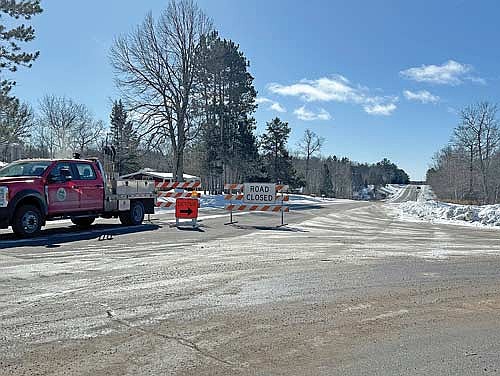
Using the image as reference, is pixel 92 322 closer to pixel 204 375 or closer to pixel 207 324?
pixel 207 324

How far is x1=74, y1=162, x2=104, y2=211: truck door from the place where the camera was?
13.3 meters

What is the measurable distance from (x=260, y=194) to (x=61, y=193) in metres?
A: 7.47

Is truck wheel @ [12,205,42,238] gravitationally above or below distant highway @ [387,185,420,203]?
above

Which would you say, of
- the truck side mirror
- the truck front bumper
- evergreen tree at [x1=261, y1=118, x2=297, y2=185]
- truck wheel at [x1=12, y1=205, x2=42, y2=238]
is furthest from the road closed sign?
evergreen tree at [x1=261, y1=118, x2=297, y2=185]

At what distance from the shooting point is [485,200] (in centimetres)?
6184

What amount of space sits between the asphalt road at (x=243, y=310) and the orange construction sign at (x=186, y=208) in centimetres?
482

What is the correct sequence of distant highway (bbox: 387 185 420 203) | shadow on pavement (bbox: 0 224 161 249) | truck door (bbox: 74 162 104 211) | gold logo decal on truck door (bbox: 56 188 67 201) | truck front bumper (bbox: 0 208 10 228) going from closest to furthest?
1. shadow on pavement (bbox: 0 224 161 249)
2. truck front bumper (bbox: 0 208 10 228)
3. gold logo decal on truck door (bbox: 56 188 67 201)
4. truck door (bbox: 74 162 104 211)
5. distant highway (bbox: 387 185 420 203)

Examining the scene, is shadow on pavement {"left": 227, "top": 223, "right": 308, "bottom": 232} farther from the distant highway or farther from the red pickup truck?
the distant highway

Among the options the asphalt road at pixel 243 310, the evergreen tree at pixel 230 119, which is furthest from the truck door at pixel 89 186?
the evergreen tree at pixel 230 119

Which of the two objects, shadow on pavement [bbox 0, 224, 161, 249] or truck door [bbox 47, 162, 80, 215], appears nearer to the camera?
shadow on pavement [bbox 0, 224, 161, 249]

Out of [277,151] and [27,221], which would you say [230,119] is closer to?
[277,151]

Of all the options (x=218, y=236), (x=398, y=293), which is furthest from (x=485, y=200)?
(x=398, y=293)

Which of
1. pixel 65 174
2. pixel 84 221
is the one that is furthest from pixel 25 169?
pixel 84 221

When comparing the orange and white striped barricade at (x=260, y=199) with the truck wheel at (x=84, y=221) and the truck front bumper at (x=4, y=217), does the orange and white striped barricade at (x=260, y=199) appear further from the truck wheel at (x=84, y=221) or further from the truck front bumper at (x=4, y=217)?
the truck front bumper at (x=4, y=217)
